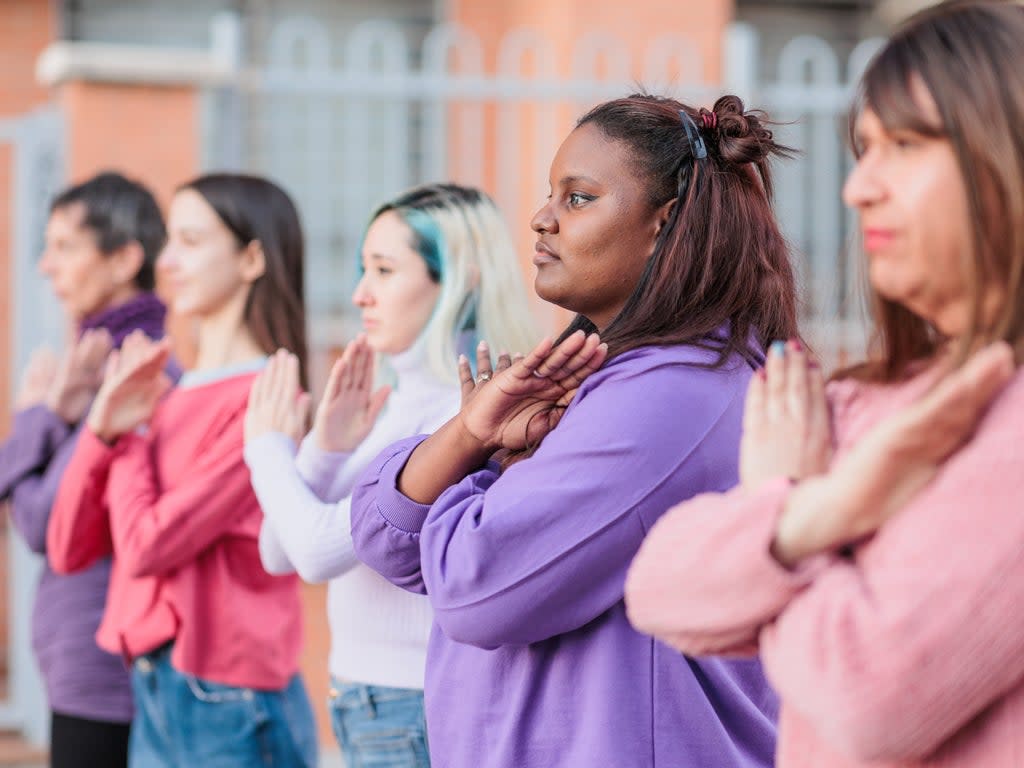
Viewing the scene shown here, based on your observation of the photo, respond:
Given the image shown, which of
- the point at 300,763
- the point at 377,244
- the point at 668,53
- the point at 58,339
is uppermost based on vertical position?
the point at 668,53

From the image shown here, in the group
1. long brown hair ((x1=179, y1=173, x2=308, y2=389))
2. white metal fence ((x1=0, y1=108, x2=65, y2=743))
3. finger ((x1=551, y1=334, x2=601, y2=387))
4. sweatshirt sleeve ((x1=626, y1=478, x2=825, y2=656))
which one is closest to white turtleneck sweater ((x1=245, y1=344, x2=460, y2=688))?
long brown hair ((x1=179, y1=173, x2=308, y2=389))

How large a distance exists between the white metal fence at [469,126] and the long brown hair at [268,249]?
2.44m

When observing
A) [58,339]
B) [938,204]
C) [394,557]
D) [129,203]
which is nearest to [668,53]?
[58,339]

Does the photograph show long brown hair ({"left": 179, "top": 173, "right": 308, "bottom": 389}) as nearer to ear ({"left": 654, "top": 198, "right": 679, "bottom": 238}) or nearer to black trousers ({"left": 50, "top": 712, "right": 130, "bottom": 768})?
black trousers ({"left": 50, "top": 712, "right": 130, "bottom": 768})

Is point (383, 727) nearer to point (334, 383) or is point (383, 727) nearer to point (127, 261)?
point (334, 383)

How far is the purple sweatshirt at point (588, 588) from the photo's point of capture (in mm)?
1863

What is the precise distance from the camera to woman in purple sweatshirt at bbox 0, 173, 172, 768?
355 cm

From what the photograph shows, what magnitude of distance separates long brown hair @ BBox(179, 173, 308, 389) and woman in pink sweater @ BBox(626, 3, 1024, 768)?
208 cm

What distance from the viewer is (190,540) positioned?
3.11m

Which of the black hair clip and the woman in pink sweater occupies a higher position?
the black hair clip

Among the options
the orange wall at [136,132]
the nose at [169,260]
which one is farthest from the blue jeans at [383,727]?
the orange wall at [136,132]

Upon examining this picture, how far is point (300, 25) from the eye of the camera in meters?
8.06

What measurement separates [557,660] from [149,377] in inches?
63.6

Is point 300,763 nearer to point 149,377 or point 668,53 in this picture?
point 149,377
